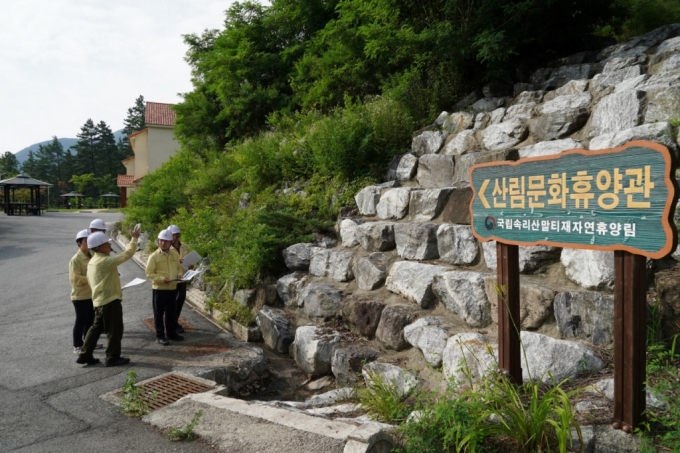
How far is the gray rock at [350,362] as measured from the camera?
5.95 metres

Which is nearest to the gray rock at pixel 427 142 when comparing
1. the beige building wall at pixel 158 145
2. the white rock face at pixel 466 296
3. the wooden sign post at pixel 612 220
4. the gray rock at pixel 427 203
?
the gray rock at pixel 427 203

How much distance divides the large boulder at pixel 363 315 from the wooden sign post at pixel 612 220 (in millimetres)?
2281

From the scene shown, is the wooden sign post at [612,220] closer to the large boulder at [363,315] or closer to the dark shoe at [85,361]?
the large boulder at [363,315]

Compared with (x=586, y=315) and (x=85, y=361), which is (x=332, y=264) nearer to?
(x=85, y=361)

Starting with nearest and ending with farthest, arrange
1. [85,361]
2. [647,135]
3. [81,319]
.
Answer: [647,135] < [85,361] < [81,319]

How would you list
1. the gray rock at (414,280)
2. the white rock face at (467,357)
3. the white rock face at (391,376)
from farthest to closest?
the gray rock at (414,280), the white rock face at (391,376), the white rock face at (467,357)

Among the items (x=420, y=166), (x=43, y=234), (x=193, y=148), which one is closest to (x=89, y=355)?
(x=420, y=166)

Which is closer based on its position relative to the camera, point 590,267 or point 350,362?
point 590,267

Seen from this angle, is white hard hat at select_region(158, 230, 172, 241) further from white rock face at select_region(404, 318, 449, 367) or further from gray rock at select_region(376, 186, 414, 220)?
white rock face at select_region(404, 318, 449, 367)

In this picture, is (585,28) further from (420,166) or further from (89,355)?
(89,355)

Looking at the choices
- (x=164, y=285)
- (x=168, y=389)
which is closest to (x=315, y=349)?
(x=168, y=389)

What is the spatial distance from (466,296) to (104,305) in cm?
464

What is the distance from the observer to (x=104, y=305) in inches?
248

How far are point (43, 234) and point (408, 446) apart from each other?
22724 mm
